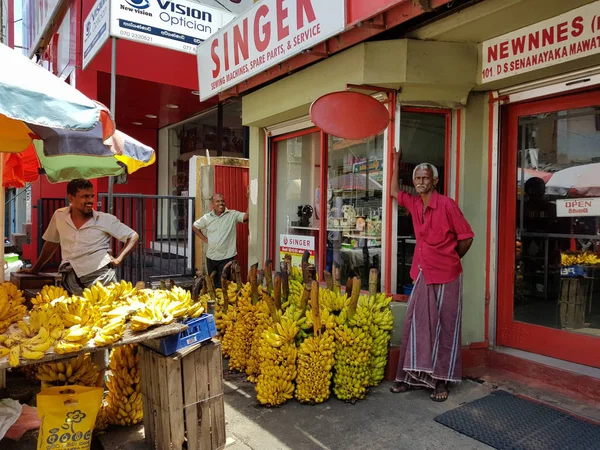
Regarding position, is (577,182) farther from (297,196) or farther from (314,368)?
(297,196)

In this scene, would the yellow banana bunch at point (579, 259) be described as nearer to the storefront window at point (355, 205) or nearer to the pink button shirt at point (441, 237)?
the pink button shirt at point (441, 237)

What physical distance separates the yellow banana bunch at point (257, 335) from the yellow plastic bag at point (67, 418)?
5.37ft

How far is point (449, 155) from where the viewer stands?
4633 millimetres

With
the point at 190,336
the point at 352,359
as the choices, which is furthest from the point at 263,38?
the point at 352,359

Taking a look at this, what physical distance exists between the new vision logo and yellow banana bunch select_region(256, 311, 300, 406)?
18.3 ft

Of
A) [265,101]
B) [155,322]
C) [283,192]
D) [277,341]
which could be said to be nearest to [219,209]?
[283,192]

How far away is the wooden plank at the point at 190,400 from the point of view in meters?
3.08

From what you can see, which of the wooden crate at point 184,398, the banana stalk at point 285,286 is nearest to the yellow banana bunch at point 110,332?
the wooden crate at point 184,398

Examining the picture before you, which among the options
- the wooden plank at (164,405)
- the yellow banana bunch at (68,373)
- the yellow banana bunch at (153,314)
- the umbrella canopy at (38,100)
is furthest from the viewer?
the yellow banana bunch at (68,373)

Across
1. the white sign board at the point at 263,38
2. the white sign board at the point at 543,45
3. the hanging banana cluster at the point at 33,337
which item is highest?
the white sign board at the point at 263,38

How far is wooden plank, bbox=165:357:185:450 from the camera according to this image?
3000mm

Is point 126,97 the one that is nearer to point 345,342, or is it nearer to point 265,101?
point 265,101

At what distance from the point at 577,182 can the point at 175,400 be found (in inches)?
148

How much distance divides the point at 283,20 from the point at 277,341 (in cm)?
311
